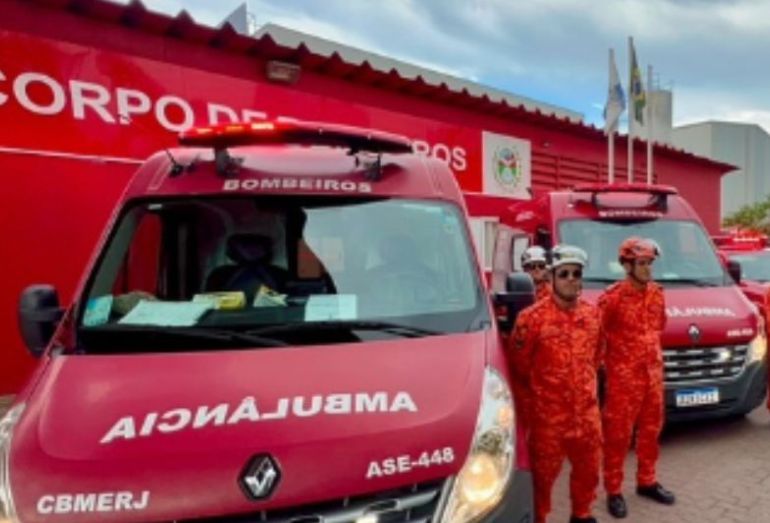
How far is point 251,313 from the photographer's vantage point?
2699 millimetres

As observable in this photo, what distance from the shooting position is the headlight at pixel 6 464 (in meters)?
1.86

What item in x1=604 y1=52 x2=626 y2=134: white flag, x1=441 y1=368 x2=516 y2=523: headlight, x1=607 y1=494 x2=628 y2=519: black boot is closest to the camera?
x1=441 y1=368 x2=516 y2=523: headlight

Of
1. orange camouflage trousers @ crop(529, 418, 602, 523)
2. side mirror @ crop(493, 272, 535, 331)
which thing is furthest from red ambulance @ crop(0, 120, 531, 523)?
orange camouflage trousers @ crop(529, 418, 602, 523)

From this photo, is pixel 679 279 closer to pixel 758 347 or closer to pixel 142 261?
pixel 758 347

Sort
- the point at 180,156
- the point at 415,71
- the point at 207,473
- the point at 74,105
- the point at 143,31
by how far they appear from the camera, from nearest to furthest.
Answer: the point at 207,473 < the point at 180,156 < the point at 74,105 < the point at 143,31 < the point at 415,71

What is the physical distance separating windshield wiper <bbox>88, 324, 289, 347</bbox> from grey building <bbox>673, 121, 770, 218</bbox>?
50.9 meters

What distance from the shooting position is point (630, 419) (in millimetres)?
4090

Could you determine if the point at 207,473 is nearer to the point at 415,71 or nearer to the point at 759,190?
the point at 415,71

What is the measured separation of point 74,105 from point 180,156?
3051 mm

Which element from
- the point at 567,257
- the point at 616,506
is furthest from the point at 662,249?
the point at 567,257

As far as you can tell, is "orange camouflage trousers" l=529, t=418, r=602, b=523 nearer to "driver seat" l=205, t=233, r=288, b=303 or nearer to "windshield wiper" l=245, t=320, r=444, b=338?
→ "windshield wiper" l=245, t=320, r=444, b=338

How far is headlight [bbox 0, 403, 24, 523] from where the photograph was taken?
1.86 m

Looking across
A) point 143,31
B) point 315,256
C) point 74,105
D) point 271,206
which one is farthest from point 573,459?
point 143,31

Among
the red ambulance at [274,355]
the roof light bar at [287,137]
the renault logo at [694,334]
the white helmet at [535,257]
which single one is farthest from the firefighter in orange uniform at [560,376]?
the renault logo at [694,334]
